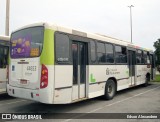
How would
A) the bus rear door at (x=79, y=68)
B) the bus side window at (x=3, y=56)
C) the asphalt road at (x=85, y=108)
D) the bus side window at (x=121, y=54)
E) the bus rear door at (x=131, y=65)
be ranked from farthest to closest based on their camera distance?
the bus rear door at (x=131, y=65) < the bus side window at (x=121, y=54) < the bus side window at (x=3, y=56) < the bus rear door at (x=79, y=68) < the asphalt road at (x=85, y=108)

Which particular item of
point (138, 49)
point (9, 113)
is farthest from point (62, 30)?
point (138, 49)

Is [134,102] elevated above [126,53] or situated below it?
below

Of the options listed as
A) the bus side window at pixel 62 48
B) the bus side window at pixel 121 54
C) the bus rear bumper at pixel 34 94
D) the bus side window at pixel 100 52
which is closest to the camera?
the bus rear bumper at pixel 34 94

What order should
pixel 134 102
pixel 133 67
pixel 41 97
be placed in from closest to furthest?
pixel 41 97, pixel 134 102, pixel 133 67

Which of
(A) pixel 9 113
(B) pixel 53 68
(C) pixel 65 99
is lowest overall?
(A) pixel 9 113

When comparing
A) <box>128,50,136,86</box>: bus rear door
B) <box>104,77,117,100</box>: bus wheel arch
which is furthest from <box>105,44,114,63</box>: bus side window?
<box>128,50,136,86</box>: bus rear door

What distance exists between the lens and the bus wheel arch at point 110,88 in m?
10.3

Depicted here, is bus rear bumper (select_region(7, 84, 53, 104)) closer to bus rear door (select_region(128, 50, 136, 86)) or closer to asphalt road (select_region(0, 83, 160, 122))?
asphalt road (select_region(0, 83, 160, 122))

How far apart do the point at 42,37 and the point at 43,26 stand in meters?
0.36

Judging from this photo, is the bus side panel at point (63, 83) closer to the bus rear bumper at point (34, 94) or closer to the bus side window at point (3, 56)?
the bus rear bumper at point (34, 94)

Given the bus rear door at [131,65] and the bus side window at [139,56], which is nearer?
the bus rear door at [131,65]

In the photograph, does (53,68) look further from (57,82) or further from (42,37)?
(42,37)

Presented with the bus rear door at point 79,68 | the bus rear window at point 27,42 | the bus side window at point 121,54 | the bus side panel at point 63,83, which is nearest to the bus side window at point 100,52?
the bus rear door at point 79,68

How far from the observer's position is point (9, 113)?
25.9 ft
